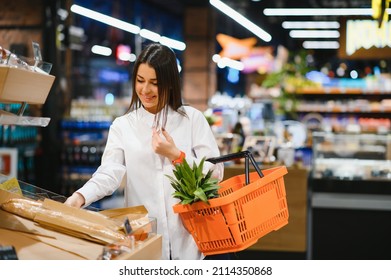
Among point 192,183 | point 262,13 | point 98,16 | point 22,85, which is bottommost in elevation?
point 192,183

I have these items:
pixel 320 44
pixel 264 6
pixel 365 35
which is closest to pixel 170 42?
pixel 264 6

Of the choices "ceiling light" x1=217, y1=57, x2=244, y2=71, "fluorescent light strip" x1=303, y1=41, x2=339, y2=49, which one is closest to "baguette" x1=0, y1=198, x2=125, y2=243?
"ceiling light" x1=217, y1=57, x2=244, y2=71

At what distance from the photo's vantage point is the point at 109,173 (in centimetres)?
245

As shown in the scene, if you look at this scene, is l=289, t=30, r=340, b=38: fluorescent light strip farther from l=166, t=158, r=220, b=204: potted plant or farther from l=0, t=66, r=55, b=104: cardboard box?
l=0, t=66, r=55, b=104: cardboard box

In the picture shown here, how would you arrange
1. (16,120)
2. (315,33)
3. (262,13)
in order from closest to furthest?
(16,120), (262,13), (315,33)

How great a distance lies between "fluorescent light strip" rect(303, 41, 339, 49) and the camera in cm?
1603

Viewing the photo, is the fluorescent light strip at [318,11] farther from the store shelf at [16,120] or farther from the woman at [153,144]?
the store shelf at [16,120]

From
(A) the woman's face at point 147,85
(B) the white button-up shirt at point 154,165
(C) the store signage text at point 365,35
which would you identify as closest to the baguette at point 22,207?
(B) the white button-up shirt at point 154,165

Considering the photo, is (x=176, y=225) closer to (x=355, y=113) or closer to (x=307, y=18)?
(x=307, y=18)

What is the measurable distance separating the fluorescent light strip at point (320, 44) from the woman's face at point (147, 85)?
45.9ft

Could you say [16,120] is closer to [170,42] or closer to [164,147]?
[164,147]

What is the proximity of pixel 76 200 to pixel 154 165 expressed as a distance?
1.32ft

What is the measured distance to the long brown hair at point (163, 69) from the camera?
2428 mm
